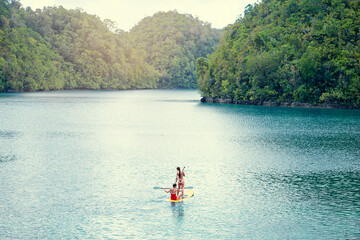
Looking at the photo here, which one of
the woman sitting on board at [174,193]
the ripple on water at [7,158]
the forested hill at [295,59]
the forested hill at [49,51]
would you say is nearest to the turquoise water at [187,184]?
the ripple on water at [7,158]

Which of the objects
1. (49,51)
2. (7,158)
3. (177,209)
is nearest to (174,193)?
(177,209)

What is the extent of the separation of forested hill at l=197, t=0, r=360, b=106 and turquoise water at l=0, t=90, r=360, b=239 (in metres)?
32.7

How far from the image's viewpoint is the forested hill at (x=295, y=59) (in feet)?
246

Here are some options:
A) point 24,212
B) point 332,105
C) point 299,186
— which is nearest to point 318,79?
point 332,105

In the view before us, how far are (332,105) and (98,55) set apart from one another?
136297mm

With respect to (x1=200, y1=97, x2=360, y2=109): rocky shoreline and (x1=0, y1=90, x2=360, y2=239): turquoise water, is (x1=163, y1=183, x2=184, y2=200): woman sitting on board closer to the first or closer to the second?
(x1=0, y1=90, x2=360, y2=239): turquoise water

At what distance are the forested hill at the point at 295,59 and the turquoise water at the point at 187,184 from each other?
32.7 metres

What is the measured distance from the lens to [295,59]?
83000 mm

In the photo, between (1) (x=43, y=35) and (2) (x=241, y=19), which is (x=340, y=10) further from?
(1) (x=43, y=35)

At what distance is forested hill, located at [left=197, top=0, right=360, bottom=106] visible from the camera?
246 ft

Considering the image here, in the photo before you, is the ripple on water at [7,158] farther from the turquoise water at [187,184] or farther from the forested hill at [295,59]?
the forested hill at [295,59]

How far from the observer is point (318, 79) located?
7712 cm

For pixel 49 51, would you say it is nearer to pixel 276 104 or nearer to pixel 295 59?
pixel 276 104

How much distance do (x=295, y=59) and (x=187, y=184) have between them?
64951mm
